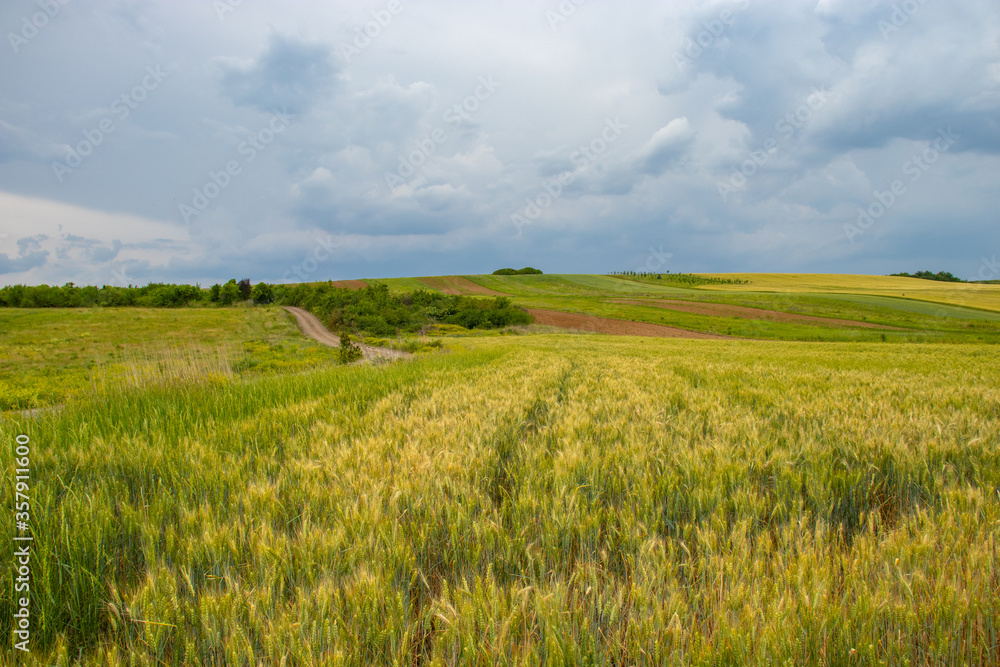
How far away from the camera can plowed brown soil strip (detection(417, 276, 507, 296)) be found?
88.7 m

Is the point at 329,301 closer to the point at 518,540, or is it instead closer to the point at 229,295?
the point at 229,295

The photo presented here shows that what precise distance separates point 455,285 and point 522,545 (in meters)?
96.3

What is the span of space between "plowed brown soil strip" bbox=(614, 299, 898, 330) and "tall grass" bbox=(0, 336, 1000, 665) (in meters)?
56.5

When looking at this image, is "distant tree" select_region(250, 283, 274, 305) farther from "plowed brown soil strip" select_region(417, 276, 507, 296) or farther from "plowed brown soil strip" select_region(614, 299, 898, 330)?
"plowed brown soil strip" select_region(614, 299, 898, 330)

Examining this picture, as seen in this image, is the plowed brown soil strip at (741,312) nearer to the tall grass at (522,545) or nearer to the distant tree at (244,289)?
the tall grass at (522,545)

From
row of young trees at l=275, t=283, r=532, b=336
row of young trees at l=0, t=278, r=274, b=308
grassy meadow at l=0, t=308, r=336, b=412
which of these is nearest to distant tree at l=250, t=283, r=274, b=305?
row of young trees at l=0, t=278, r=274, b=308

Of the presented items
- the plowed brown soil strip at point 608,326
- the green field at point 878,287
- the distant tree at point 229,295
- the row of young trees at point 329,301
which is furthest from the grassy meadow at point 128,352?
the green field at point 878,287

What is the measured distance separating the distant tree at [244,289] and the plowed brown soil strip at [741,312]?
88.2 m

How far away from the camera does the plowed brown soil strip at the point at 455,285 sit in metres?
88.7

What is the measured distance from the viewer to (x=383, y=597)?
155 cm

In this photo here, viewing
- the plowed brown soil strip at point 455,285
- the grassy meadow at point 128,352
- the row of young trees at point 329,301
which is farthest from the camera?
the plowed brown soil strip at point 455,285

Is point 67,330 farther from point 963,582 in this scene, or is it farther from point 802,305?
point 802,305

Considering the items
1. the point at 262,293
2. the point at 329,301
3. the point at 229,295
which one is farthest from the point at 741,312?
the point at 229,295

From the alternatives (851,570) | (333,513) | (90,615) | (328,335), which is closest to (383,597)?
(333,513)
